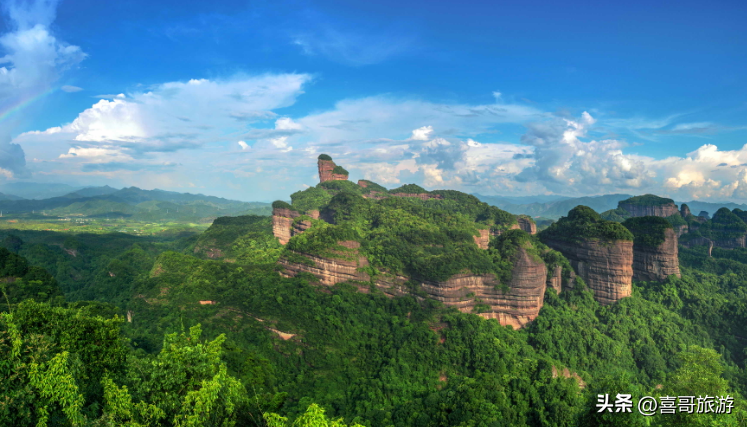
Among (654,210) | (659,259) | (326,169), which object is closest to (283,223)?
(326,169)

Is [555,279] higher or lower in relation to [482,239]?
lower

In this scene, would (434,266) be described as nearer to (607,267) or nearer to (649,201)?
(607,267)

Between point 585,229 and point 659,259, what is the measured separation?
52.9 feet

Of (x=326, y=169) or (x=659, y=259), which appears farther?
(x=326, y=169)

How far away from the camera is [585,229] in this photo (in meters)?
57.8

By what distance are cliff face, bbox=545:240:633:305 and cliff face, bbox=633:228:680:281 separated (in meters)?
8.45

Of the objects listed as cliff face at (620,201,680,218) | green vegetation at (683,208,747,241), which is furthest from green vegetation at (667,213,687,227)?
cliff face at (620,201,680,218)

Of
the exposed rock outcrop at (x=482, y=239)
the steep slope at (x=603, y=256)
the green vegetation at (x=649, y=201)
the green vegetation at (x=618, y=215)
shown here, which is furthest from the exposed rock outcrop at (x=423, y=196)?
the green vegetation at (x=649, y=201)

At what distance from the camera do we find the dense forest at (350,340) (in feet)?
41.9

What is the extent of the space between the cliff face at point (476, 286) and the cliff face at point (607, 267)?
10.6m

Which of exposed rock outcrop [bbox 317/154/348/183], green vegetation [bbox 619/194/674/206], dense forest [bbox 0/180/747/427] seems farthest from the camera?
green vegetation [bbox 619/194/674/206]

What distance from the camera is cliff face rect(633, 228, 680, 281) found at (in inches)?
2366

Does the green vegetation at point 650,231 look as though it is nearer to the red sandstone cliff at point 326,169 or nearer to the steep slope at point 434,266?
the steep slope at point 434,266

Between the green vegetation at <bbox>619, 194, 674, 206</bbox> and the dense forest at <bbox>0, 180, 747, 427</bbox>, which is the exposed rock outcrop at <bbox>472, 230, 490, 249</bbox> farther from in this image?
the green vegetation at <bbox>619, 194, 674, 206</bbox>
